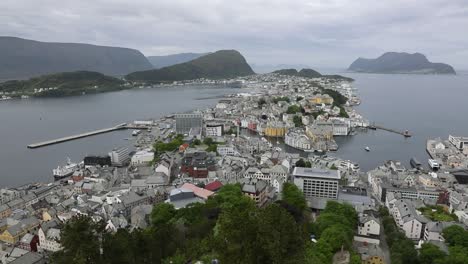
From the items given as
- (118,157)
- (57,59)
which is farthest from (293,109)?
(57,59)

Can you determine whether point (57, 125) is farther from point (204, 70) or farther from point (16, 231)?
point (204, 70)

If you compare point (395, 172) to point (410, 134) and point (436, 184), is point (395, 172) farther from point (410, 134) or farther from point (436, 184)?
point (410, 134)

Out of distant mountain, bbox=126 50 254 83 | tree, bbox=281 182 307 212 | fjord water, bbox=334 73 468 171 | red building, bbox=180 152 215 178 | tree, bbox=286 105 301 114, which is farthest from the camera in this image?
distant mountain, bbox=126 50 254 83

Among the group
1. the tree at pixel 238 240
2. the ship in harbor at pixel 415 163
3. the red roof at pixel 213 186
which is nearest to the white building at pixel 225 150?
the red roof at pixel 213 186

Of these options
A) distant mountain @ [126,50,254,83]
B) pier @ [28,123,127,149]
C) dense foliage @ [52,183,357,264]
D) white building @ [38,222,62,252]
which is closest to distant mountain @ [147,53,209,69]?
distant mountain @ [126,50,254,83]

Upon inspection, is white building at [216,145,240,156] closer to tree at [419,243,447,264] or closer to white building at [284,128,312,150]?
white building at [284,128,312,150]

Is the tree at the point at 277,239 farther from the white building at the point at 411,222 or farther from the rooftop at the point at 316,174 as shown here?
the rooftop at the point at 316,174
